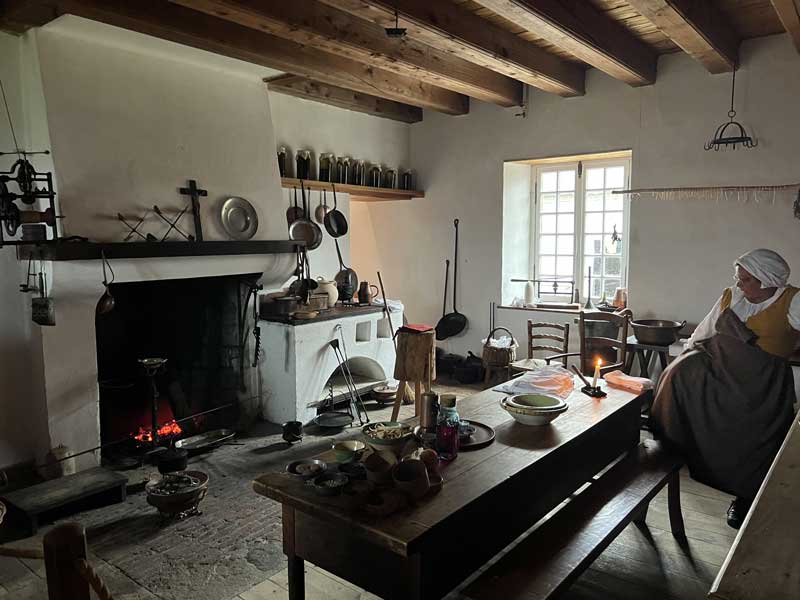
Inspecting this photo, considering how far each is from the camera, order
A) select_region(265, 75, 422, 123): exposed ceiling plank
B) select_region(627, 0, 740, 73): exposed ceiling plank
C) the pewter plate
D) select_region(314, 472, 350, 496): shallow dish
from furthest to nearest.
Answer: select_region(265, 75, 422, 123): exposed ceiling plank < the pewter plate < select_region(627, 0, 740, 73): exposed ceiling plank < select_region(314, 472, 350, 496): shallow dish

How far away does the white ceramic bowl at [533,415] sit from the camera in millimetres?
2352

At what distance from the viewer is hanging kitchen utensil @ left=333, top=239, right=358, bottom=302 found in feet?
16.0

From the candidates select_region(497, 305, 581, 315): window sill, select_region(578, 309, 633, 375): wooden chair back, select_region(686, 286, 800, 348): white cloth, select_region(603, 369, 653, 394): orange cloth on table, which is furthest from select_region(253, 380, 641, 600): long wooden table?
select_region(497, 305, 581, 315): window sill

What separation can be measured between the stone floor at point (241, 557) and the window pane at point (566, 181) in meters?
2.81

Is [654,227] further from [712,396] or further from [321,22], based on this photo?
[321,22]

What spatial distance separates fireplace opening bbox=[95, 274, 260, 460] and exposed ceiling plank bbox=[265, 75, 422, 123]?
1454 mm

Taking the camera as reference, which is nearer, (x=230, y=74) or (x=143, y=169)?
(x=143, y=169)

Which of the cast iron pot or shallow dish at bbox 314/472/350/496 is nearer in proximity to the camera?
shallow dish at bbox 314/472/350/496

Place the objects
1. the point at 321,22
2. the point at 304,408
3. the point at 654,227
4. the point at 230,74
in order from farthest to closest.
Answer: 1. the point at 654,227
2. the point at 304,408
3. the point at 230,74
4. the point at 321,22

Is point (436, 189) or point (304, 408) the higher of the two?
point (436, 189)

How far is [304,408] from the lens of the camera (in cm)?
425

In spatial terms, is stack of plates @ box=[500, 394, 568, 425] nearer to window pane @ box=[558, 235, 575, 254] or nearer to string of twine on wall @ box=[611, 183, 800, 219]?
string of twine on wall @ box=[611, 183, 800, 219]

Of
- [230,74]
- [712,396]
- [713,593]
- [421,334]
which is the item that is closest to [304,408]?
[421,334]

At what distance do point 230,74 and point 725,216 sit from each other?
3.51 meters
